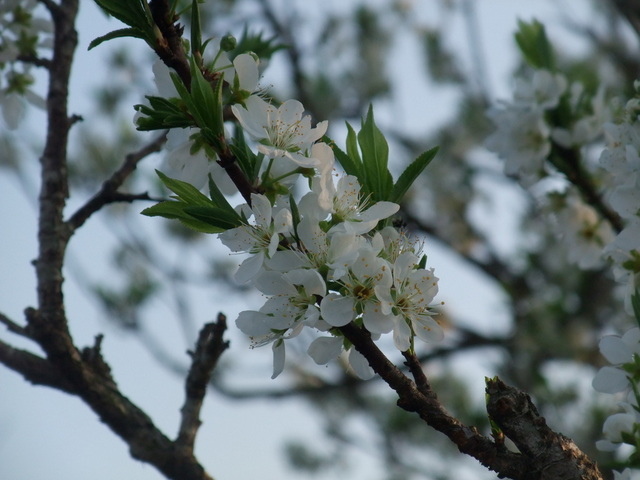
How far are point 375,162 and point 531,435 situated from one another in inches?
17.1

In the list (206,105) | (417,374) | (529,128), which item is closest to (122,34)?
(206,105)

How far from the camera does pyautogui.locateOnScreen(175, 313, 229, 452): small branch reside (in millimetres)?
1415

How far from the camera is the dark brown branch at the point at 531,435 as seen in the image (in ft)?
3.30

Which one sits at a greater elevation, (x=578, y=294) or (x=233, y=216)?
(x=578, y=294)

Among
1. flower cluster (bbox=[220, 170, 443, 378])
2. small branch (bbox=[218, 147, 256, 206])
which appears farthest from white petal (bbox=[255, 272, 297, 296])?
small branch (bbox=[218, 147, 256, 206])

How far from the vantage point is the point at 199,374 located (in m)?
1.48

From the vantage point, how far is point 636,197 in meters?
1.37

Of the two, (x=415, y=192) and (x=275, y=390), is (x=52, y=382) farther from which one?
(x=415, y=192)

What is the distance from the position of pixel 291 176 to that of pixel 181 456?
589mm

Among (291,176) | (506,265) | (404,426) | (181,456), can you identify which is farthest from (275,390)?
(291,176)

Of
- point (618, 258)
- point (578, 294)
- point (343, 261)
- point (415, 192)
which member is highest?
point (415, 192)

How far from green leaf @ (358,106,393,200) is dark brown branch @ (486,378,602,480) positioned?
31 centimetres

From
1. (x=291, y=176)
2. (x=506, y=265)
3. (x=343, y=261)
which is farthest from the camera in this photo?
(x=506, y=265)

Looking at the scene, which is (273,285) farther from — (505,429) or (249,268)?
(505,429)
